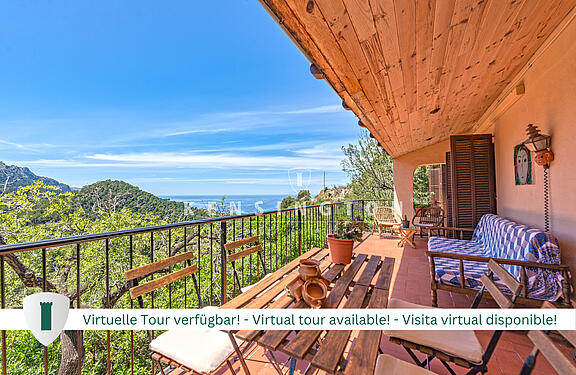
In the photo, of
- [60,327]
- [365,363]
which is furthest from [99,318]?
[365,363]

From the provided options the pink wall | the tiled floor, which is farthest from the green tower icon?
the pink wall

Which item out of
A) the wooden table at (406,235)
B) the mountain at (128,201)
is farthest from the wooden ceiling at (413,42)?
the mountain at (128,201)

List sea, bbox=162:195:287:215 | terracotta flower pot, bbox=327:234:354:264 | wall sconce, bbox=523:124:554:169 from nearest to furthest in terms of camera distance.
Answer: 1. terracotta flower pot, bbox=327:234:354:264
2. wall sconce, bbox=523:124:554:169
3. sea, bbox=162:195:287:215

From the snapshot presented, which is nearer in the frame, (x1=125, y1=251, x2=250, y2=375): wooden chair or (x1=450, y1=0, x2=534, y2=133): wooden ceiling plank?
(x1=125, y1=251, x2=250, y2=375): wooden chair

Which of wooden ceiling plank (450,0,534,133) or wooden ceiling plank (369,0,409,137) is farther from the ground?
wooden ceiling plank (450,0,534,133)

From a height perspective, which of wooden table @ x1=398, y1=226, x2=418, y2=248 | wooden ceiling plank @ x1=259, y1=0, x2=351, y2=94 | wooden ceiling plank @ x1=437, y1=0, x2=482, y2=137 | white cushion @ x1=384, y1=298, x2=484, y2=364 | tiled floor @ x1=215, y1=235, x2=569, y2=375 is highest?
wooden ceiling plank @ x1=437, y1=0, x2=482, y2=137

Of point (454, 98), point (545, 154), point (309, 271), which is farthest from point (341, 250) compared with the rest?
point (454, 98)

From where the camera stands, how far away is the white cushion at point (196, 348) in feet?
3.84

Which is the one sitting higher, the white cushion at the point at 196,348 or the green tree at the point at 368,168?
the green tree at the point at 368,168

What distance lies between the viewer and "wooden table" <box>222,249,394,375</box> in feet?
2.89

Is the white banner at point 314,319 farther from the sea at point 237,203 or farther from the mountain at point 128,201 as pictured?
the mountain at point 128,201

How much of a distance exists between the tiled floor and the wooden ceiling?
2076mm

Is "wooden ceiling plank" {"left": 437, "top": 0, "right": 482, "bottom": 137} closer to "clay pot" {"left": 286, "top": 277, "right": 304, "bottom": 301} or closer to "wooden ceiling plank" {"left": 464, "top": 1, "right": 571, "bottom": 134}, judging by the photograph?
"wooden ceiling plank" {"left": 464, "top": 1, "right": 571, "bottom": 134}

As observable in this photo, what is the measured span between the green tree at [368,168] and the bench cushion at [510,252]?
6.53 meters
